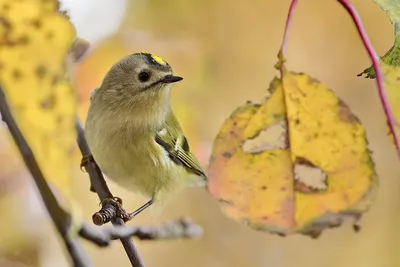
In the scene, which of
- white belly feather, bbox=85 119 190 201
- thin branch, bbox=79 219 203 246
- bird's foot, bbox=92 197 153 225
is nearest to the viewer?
thin branch, bbox=79 219 203 246

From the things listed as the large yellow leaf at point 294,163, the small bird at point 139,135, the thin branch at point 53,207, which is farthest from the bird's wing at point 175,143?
the thin branch at point 53,207

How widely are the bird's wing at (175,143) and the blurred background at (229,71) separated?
0.07 feet

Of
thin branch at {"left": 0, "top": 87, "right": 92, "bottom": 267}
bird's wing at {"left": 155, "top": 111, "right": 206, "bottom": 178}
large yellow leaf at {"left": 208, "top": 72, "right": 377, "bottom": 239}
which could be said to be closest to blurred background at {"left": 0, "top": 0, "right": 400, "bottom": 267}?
bird's wing at {"left": 155, "top": 111, "right": 206, "bottom": 178}

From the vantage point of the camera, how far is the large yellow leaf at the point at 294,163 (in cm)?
40

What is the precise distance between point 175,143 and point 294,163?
0.16m

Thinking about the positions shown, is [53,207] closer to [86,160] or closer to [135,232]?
[135,232]

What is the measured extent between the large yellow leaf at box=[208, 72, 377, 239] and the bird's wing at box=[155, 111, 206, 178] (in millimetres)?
124

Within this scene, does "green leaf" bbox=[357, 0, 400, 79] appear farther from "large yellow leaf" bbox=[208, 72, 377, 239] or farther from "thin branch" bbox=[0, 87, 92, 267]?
"thin branch" bbox=[0, 87, 92, 267]

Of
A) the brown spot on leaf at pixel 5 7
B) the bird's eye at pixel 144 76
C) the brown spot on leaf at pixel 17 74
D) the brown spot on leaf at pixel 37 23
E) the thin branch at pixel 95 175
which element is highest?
the brown spot on leaf at pixel 5 7

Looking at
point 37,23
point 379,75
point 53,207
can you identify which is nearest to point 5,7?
point 37,23

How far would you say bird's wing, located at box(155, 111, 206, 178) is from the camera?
53cm

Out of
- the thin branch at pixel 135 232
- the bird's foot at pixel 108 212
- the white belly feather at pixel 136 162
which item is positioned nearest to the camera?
the thin branch at pixel 135 232

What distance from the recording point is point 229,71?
0.60 meters

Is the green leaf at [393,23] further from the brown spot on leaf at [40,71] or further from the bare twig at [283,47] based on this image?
the brown spot on leaf at [40,71]
